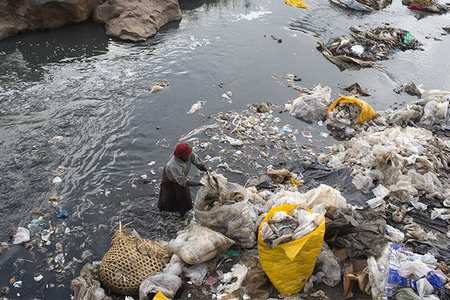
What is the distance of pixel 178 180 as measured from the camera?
13.8ft

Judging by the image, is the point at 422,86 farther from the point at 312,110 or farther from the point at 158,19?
the point at 158,19

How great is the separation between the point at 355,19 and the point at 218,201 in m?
11.8

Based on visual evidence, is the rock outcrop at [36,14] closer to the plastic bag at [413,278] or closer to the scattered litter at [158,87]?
the scattered litter at [158,87]

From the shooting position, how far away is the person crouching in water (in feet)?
13.7

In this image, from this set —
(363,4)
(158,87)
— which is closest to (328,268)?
(158,87)

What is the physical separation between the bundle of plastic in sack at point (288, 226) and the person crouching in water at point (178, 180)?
3.64ft

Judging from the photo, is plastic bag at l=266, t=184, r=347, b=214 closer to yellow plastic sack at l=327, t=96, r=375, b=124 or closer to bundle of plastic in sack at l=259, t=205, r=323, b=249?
bundle of plastic in sack at l=259, t=205, r=323, b=249

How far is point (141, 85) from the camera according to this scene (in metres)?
7.71

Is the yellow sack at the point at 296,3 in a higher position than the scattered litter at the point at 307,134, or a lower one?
higher

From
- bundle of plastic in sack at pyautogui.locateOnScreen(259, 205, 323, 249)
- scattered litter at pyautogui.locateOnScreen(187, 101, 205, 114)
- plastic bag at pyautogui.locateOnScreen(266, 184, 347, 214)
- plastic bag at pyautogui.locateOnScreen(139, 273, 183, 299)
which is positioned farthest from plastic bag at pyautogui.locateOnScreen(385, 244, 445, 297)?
scattered litter at pyautogui.locateOnScreen(187, 101, 205, 114)

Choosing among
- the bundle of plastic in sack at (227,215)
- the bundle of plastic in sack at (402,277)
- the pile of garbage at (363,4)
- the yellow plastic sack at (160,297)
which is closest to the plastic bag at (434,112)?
the bundle of plastic in sack at (402,277)

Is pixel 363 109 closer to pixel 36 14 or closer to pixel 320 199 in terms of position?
pixel 320 199

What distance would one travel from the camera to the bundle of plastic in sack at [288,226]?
326cm

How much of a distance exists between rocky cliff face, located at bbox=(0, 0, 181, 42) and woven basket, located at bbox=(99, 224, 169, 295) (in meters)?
7.59
